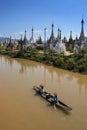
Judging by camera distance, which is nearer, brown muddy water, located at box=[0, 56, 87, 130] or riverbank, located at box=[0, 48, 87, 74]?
brown muddy water, located at box=[0, 56, 87, 130]

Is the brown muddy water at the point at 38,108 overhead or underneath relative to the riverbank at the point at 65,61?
underneath

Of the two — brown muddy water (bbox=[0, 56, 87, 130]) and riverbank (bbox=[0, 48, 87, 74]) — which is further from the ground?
riverbank (bbox=[0, 48, 87, 74])

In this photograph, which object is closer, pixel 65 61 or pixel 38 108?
pixel 38 108

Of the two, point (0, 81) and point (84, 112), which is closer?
point (84, 112)

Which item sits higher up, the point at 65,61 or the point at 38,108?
the point at 65,61

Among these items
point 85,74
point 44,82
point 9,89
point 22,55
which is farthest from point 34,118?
point 22,55

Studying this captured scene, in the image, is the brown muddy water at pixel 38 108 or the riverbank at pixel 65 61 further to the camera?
the riverbank at pixel 65 61

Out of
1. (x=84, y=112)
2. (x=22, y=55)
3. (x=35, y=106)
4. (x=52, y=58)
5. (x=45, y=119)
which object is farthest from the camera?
(x=22, y=55)

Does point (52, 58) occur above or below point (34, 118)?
above

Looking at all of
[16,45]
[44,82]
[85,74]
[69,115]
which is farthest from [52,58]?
[16,45]

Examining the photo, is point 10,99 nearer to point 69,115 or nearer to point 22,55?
point 69,115

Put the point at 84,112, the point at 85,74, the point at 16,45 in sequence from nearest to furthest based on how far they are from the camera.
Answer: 1. the point at 84,112
2. the point at 85,74
3. the point at 16,45
